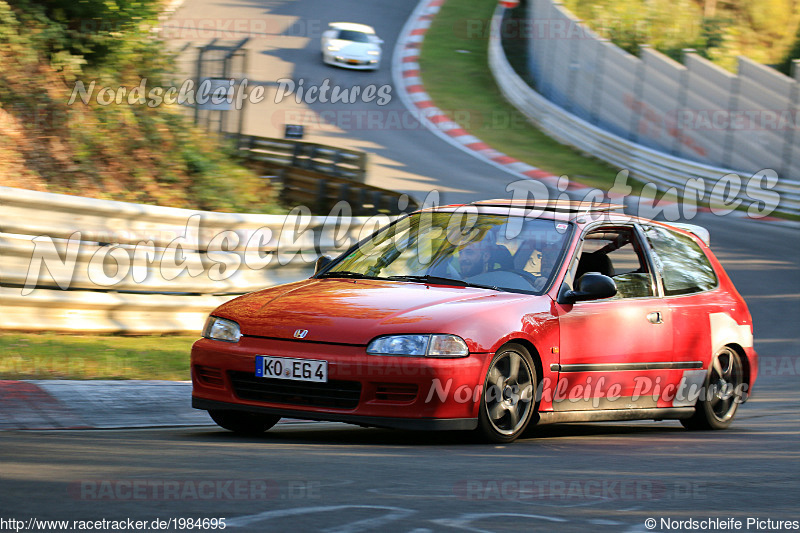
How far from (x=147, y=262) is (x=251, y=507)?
20.4 feet

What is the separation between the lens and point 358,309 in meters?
6.73

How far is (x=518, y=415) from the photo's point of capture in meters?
6.99

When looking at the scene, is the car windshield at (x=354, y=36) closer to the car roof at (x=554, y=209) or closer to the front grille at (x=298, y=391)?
the car roof at (x=554, y=209)

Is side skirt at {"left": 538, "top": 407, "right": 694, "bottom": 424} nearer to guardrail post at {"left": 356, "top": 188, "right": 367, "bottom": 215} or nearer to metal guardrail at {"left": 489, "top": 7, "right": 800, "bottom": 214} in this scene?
guardrail post at {"left": 356, "top": 188, "right": 367, "bottom": 215}

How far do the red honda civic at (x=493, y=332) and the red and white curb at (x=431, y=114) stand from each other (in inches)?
556

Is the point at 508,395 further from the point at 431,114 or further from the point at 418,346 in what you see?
the point at 431,114

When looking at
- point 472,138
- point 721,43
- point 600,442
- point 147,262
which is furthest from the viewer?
point 721,43

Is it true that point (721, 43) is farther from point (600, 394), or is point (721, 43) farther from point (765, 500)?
point (765, 500)

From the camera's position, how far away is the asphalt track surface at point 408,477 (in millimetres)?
4566

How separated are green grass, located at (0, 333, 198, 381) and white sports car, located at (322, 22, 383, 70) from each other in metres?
24.7

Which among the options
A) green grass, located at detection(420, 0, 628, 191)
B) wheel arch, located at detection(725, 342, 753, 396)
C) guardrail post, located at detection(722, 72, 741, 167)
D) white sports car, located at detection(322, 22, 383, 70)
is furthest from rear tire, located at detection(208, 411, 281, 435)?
white sports car, located at detection(322, 22, 383, 70)

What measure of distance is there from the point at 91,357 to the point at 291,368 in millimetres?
3399

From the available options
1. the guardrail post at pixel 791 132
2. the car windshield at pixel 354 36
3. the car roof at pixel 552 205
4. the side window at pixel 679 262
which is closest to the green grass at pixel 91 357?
the car roof at pixel 552 205

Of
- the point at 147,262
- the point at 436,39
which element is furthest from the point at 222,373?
the point at 436,39
